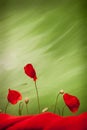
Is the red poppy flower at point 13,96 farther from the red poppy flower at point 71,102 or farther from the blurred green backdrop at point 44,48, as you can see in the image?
the red poppy flower at point 71,102

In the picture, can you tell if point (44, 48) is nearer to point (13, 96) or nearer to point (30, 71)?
point (30, 71)

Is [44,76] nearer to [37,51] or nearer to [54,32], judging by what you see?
[37,51]

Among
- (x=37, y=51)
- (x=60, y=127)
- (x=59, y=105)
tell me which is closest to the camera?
(x=60, y=127)

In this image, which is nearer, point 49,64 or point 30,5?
point 49,64

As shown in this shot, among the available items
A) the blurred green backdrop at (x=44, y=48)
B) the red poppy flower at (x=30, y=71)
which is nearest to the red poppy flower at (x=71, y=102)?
the blurred green backdrop at (x=44, y=48)

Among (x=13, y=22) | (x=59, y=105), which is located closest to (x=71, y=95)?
(x=59, y=105)

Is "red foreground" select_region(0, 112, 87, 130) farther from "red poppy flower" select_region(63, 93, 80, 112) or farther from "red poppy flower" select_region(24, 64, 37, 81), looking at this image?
"red poppy flower" select_region(24, 64, 37, 81)

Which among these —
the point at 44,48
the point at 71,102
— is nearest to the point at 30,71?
the point at 44,48
